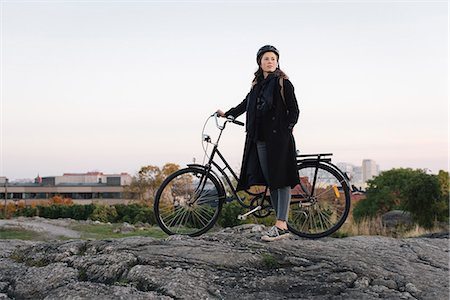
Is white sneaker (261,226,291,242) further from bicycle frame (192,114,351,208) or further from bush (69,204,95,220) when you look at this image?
bush (69,204,95,220)

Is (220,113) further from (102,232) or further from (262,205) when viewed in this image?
(102,232)

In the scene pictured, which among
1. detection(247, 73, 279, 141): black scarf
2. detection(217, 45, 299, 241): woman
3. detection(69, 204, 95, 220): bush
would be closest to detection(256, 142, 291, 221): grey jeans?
detection(217, 45, 299, 241): woman

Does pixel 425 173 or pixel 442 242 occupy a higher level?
pixel 425 173

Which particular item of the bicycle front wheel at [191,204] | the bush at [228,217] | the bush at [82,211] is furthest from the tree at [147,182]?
the bicycle front wheel at [191,204]

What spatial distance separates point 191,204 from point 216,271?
1.52 meters

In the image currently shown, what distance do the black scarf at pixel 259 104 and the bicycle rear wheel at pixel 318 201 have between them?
85 cm

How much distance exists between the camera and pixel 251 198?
7.80 meters

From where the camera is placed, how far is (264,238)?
718cm

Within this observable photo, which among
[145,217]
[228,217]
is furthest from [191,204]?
[145,217]

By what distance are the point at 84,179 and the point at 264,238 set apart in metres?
72.7

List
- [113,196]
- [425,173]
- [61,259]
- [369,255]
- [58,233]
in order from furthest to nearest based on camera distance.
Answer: [113,196]
[425,173]
[58,233]
[369,255]
[61,259]

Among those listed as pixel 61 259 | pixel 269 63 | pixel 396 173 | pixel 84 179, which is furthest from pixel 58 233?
pixel 84 179

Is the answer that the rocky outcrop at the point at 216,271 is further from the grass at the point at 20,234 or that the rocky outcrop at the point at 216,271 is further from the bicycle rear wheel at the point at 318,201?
the grass at the point at 20,234

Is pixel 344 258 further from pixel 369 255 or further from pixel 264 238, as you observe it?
pixel 264 238
